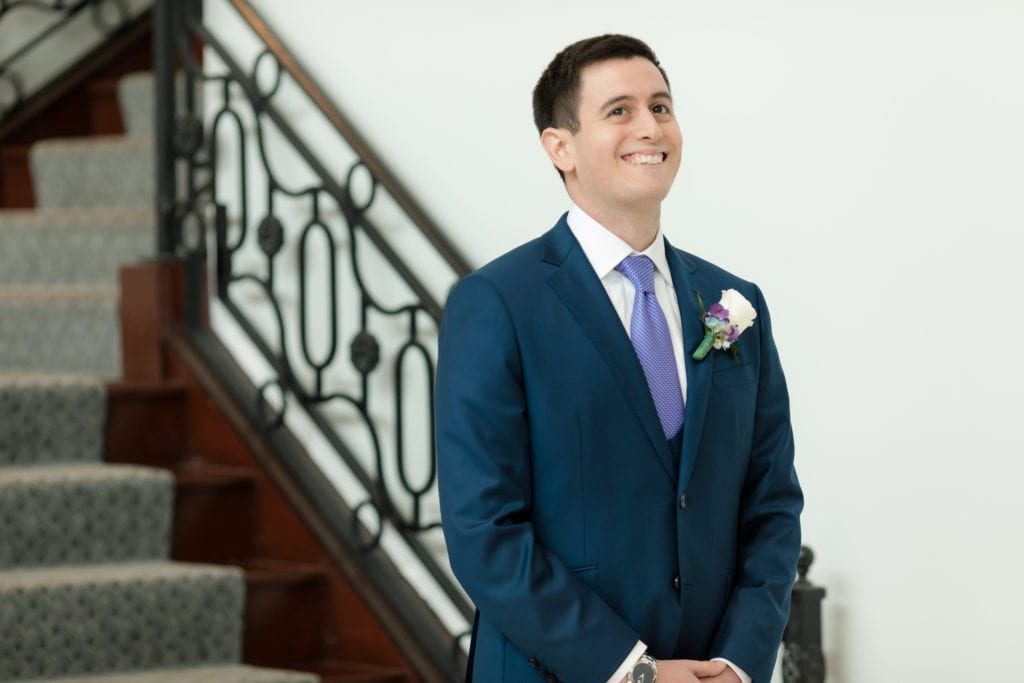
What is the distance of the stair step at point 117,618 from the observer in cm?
297

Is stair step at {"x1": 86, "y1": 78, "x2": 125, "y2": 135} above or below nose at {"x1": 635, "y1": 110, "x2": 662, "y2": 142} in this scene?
above

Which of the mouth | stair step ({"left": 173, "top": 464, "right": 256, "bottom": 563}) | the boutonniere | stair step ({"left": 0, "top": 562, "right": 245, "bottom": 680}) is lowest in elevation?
stair step ({"left": 0, "top": 562, "right": 245, "bottom": 680})

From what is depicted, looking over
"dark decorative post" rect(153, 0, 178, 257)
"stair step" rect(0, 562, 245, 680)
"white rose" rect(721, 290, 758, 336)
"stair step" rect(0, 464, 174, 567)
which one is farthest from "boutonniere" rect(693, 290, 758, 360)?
"dark decorative post" rect(153, 0, 178, 257)

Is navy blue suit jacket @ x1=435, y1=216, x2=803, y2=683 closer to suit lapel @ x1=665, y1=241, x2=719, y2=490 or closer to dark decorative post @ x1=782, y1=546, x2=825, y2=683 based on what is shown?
suit lapel @ x1=665, y1=241, x2=719, y2=490

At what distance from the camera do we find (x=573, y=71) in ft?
6.05

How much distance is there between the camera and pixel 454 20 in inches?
130

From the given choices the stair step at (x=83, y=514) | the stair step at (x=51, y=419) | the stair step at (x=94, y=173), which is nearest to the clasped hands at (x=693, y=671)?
the stair step at (x=83, y=514)

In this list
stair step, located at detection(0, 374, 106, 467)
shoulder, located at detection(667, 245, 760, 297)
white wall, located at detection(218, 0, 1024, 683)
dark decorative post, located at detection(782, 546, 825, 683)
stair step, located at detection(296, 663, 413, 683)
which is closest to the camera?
shoulder, located at detection(667, 245, 760, 297)

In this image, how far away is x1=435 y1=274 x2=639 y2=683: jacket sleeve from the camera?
1711mm

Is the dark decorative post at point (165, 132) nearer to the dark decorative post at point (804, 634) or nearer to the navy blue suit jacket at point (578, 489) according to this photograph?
the dark decorative post at point (804, 634)

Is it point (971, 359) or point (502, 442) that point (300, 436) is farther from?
point (502, 442)

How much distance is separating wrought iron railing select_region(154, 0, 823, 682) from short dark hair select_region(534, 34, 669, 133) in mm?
1293

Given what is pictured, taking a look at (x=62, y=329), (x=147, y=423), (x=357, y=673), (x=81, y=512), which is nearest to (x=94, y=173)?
(x=62, y=329)

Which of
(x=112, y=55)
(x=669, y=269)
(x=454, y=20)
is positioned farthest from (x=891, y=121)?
(x=112, y=55)
